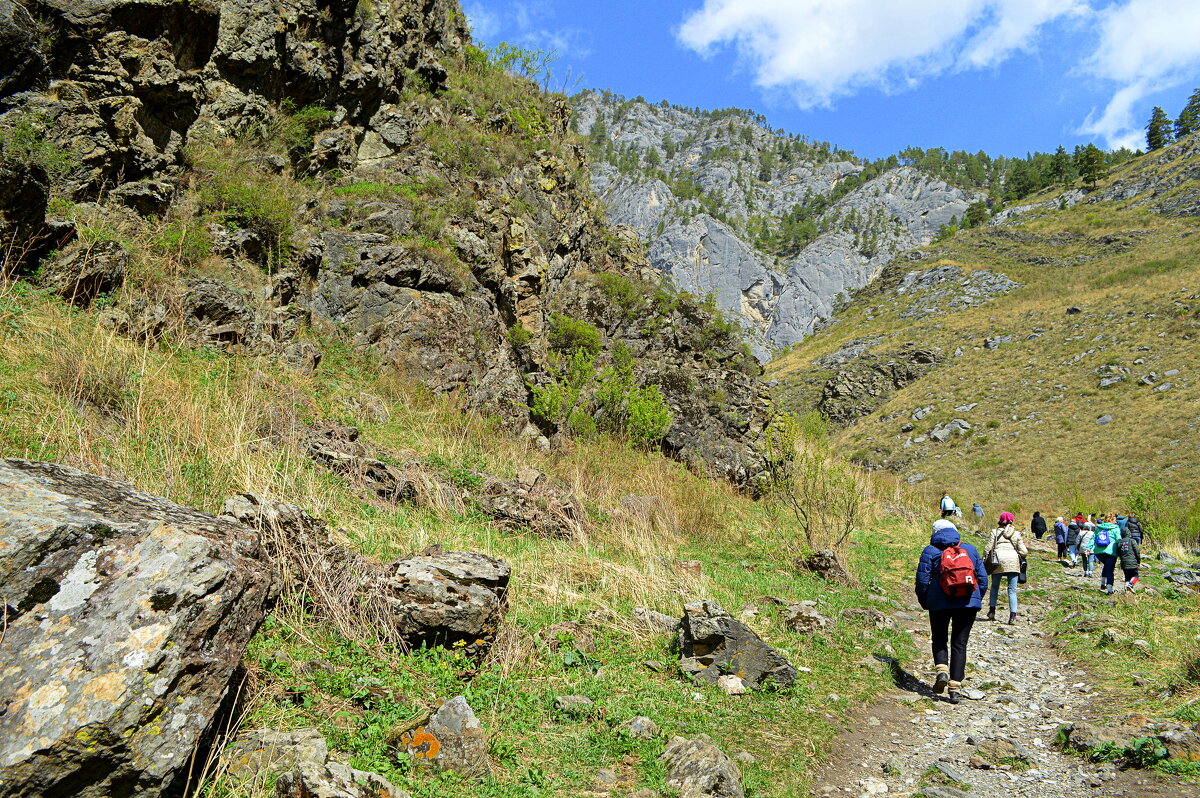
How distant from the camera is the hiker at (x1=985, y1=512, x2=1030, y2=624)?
9.17 metres

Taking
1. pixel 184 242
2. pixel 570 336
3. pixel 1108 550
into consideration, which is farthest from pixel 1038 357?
pixel 184 242

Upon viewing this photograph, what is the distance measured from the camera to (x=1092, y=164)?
7519 centimetres

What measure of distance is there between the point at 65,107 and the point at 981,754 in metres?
13.1

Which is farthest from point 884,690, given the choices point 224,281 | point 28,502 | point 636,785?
point 224,281

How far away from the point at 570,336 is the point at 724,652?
12607 mm

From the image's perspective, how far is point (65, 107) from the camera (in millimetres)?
8641

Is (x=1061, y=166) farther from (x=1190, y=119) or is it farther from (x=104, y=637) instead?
(x=104, y=637)

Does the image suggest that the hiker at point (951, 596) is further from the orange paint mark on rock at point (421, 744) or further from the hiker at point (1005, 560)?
the orange paint mark on rock at point (421, 744)

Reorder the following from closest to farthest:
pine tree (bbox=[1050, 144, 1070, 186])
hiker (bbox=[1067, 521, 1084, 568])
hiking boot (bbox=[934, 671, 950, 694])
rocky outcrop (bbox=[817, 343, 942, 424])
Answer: hiking boot (bbox=[934, 671, 950, 694])
hiker (bbox=[1067, 521, 1084, 568])
rocky outcrop (bbox=[817, 343, 942, 424])
pine tree (bbox=[1050, 144, 1070, 186])

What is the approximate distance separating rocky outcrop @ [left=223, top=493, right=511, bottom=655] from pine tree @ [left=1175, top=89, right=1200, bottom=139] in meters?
118

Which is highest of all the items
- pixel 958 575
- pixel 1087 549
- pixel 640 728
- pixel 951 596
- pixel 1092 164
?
pixel 1092 164

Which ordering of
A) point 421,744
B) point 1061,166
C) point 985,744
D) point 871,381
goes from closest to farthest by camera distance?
point 421,744 → point 985,744 → point 871,381 → point 1061,166

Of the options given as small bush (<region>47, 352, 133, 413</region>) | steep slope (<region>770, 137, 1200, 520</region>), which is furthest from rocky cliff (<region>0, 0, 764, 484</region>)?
steep slope (<region>770, 137, 1200, 520</region>)

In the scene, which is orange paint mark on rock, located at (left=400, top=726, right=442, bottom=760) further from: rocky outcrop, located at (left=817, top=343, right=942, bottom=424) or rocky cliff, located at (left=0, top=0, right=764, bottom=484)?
rocky outcrop, located at (left=817, top=343, right=942, bottom=424)
